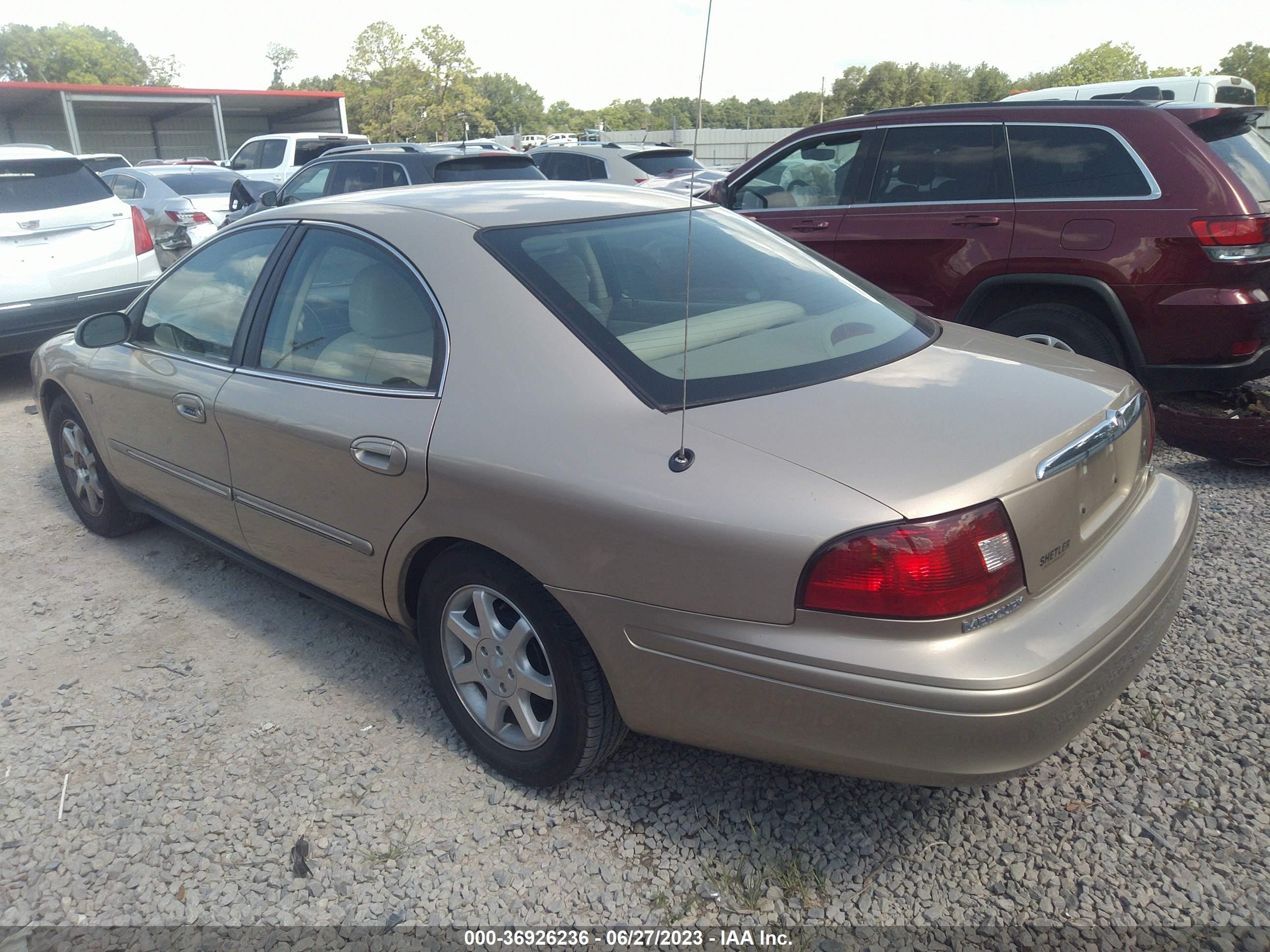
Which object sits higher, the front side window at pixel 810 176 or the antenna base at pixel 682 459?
the front side window at pixel 810 176

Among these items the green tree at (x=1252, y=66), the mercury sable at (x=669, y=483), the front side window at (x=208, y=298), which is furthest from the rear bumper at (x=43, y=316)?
the green tree at (x=1252, y=66)

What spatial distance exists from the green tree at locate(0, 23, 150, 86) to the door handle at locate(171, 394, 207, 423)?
97.9 m

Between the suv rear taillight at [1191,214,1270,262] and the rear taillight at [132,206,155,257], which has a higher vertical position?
the suv rear taillight at [1191,214,1270,262]

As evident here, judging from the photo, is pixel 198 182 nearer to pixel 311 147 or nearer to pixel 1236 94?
pixel 311 147

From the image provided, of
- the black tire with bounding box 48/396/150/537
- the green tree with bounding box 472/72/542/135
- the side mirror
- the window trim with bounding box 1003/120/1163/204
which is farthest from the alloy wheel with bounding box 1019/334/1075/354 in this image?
the green tree with bounding box 472/72/542/135

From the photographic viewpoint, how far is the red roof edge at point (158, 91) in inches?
1403

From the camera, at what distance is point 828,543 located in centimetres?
192

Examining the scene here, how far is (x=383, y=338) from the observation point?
9.29 feet

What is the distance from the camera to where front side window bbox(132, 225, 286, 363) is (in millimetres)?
3389

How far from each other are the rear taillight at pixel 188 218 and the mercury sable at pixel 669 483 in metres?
10.0

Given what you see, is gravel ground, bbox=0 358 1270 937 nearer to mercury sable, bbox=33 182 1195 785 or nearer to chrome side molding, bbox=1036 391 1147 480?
mercury sable, bbox=33 182 1195 785

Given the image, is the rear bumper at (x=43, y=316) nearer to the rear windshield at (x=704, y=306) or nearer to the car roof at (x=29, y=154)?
the car roof at (x=29, y=154)

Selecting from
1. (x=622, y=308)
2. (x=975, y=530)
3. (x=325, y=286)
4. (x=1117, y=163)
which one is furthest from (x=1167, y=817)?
(x=1117, y=163)

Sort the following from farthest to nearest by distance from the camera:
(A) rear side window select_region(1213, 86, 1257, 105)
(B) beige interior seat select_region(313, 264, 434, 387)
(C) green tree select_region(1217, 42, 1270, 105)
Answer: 1. (C) green tree select_region(1217, 42, 1270, 105)
2. (A) rear side window select_region(1213, 86, 1257, 105)
3. (B) beige interior seat select_region(313, 264, 434, 387)
